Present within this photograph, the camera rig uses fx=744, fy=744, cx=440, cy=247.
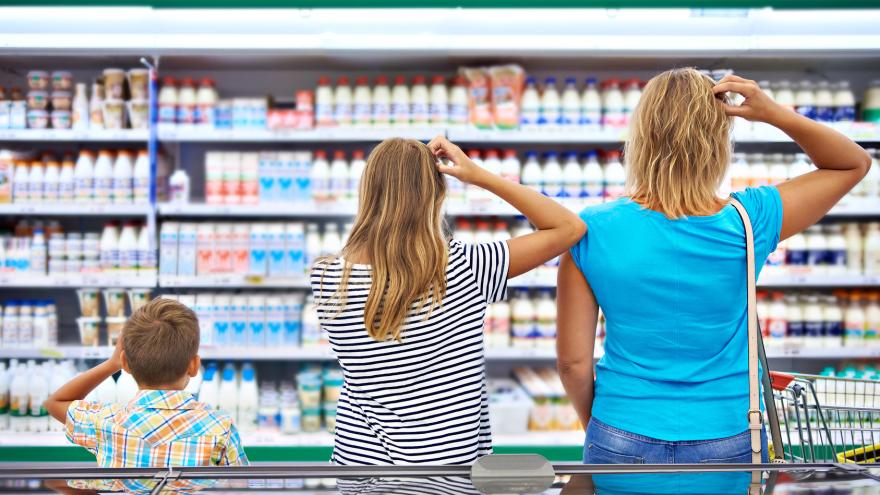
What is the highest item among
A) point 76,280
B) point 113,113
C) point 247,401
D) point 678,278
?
point 113,113

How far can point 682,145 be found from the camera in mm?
1513

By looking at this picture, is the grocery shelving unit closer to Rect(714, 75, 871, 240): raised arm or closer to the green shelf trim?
the green shelf trim

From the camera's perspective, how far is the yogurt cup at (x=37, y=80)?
3.66 metres

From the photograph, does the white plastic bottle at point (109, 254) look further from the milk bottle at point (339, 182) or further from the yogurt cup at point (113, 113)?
the milk bottle at point (339, 182)

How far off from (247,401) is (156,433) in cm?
214

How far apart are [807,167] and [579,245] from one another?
2.67m

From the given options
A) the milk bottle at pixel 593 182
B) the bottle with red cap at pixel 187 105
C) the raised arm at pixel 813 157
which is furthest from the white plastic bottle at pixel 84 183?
the raised arm at pixel 813 157

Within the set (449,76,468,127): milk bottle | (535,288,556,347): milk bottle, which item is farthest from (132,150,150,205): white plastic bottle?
(535,288,556,347): milk bottle

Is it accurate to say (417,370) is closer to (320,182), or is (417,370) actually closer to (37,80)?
(320,182)

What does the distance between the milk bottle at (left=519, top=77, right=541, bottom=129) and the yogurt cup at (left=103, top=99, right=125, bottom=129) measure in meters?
1.98

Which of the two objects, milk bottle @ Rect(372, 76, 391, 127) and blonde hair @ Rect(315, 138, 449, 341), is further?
milk bottle @ Rect(372, 76, 391, 127)

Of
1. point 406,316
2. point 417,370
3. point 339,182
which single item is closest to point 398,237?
point 406,316

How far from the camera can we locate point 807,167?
375 centimetres

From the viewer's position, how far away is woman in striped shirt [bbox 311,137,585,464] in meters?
1.48
